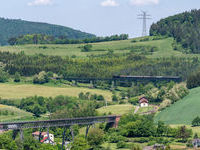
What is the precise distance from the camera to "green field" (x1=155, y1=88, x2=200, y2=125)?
16238 centimetres

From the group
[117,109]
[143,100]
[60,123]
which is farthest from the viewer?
[143,100]

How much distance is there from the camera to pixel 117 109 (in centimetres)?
18500

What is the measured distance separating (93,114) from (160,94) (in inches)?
1450

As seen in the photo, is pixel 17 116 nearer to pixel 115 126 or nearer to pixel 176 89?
pixel 115 126

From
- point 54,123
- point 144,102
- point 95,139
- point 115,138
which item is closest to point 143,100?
point 144,102

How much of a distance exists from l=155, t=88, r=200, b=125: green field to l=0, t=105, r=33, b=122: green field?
36576 mm

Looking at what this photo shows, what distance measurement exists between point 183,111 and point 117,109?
22.9 m

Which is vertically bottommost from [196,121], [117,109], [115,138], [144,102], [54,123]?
[115,138]

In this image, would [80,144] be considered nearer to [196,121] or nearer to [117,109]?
[196,121]

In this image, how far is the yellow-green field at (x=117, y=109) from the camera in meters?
180

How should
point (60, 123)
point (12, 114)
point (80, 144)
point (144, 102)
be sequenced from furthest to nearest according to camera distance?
1. point (144, 102)
2. point (12, 114)
3. point (60, 123)
4. point (80, 144)

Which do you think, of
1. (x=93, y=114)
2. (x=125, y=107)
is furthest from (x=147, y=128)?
(x=125, y=107)

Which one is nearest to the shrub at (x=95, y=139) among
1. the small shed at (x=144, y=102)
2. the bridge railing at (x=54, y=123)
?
the bridge railing at (x=54, y=123)

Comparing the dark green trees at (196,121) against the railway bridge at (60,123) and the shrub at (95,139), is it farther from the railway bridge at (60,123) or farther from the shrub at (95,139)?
the shrub at (95,139)
